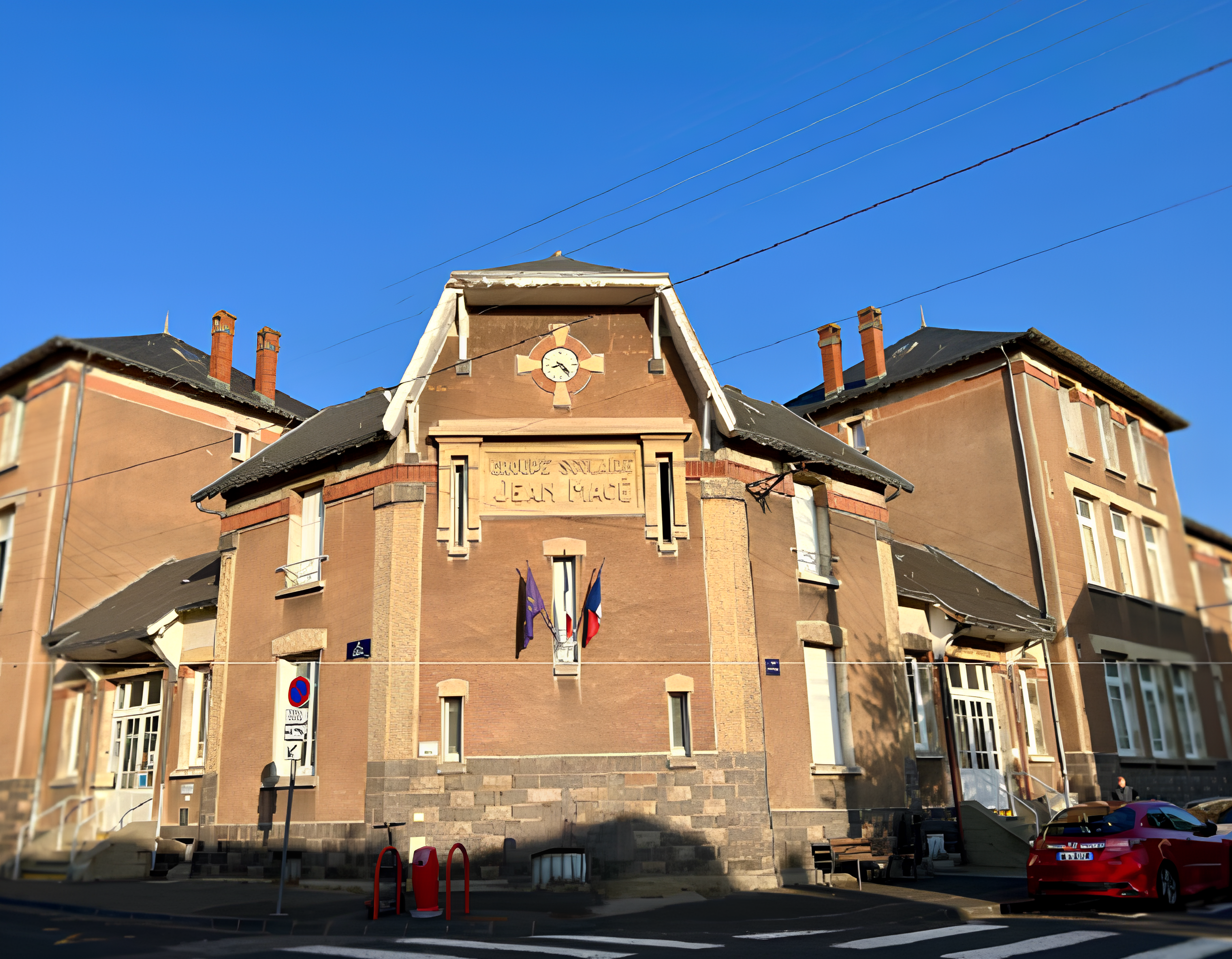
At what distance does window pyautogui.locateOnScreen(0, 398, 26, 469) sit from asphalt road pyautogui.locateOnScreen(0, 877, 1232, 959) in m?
15.4

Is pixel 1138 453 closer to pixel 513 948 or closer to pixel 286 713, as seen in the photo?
pixel 286 713

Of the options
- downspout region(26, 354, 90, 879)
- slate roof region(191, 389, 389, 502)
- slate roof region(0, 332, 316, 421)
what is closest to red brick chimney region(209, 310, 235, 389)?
slate roof region(0, 332, 316, 421)

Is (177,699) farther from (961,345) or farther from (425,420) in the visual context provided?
(961,345)

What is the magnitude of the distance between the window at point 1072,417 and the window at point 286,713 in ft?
64.0

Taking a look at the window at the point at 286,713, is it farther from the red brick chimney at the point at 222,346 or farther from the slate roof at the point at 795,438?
the red brick chimney at the point at 222,346

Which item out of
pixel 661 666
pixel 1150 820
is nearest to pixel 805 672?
pixel 661 666

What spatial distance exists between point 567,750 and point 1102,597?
1643cm

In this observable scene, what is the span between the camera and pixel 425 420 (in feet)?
58.3

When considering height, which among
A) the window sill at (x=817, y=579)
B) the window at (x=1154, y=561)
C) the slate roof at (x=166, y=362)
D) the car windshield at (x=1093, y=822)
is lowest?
the car windshield at (x=1093, y=822)

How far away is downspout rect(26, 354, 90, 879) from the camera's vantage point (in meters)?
22.9

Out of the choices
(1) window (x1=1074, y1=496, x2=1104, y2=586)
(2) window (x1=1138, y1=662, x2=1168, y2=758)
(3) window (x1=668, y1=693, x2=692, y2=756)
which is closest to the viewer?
(3) window (x1=668, y1=693, x2=692, y2=756)

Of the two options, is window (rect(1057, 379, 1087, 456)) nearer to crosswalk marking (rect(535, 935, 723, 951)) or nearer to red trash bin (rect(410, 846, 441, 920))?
crosswalk marking (rect(535, 935, 723, 951))

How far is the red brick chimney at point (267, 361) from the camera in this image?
30.7 meters

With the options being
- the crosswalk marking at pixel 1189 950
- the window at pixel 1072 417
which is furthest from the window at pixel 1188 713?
the crosswalk marking at pixel 1189 950
